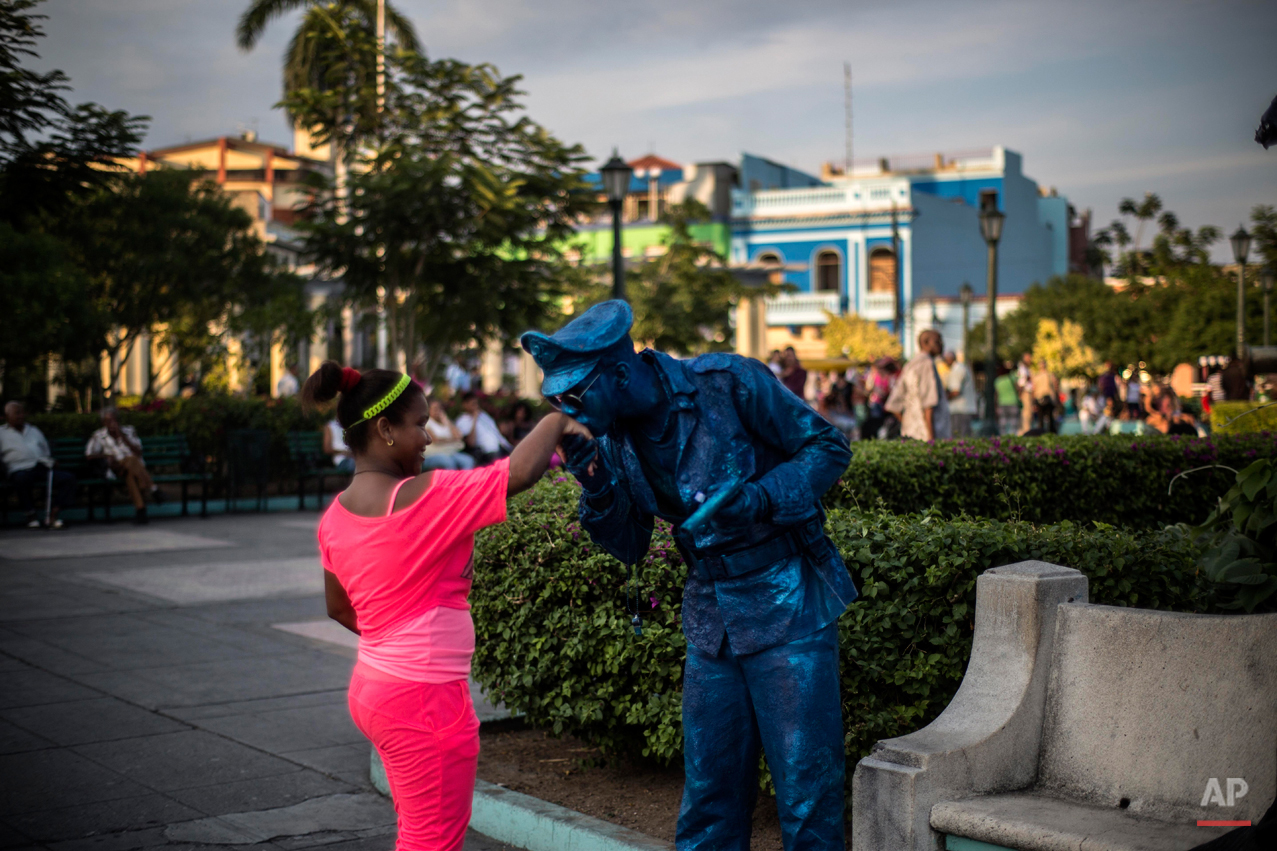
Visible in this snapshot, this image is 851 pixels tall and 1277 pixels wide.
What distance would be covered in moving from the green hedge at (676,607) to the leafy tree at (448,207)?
13.5 metres

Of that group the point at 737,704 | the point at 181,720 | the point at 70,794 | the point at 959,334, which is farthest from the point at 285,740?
the point at 959,334

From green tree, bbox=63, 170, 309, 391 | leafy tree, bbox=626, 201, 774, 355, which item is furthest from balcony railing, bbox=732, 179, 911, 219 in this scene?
green tree, bbox=63, 170, 309, 391

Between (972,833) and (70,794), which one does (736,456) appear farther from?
(70,794)

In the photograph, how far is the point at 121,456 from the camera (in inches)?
564

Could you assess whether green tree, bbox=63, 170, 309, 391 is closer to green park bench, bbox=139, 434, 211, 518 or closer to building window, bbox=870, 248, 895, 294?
green park bench, bbox=139, 434, 211, 518

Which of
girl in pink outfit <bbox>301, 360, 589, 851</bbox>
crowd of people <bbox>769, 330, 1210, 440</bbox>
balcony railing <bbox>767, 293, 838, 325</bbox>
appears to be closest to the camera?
girl in pink outfit <bbox>301, 360, 589, 851</bbox>

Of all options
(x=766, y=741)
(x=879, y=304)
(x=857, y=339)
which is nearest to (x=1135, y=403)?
(x=857, y=339)

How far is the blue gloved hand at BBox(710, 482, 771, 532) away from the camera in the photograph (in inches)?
102

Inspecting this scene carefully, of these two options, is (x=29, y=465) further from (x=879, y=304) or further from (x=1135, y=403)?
(x=879, y=304)

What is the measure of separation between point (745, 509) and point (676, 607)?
1.88 m

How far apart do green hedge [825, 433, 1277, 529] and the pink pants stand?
157 inches

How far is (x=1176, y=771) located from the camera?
10.5 feet

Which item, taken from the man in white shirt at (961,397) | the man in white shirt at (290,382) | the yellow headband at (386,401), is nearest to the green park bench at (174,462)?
the man in white shirt at (290,382)

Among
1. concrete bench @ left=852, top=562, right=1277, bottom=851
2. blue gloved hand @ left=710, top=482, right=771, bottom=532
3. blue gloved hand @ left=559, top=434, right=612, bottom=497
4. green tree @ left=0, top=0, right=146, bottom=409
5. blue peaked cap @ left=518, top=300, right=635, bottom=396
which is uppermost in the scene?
green tree @ left=0, top=0, right=146, bottom=409
